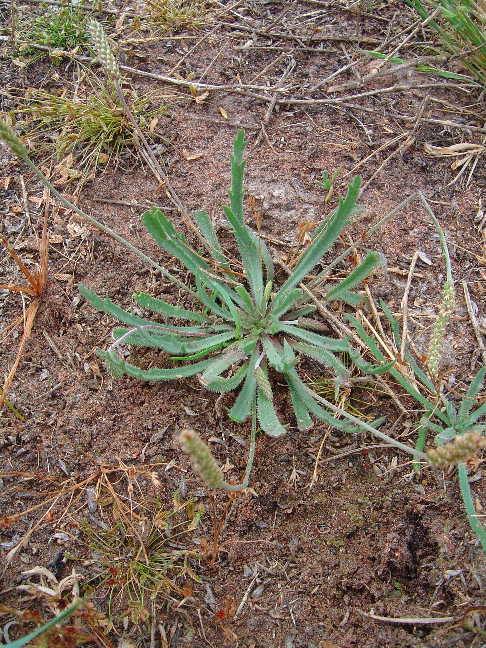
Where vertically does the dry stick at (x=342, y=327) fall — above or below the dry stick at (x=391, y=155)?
below

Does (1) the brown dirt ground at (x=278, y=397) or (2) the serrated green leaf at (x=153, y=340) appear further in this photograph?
(2) the serrated green leaf at (x=153, y=340)

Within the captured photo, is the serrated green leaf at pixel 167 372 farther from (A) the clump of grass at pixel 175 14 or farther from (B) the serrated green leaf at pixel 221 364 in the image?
(A) the clump of grass at pixel 175 14

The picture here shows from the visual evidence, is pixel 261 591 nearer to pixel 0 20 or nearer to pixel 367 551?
pixel 367 551

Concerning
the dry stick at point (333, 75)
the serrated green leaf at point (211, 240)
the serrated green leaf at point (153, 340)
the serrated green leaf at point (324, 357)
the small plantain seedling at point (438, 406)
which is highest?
the dry stick at point (333, 75)

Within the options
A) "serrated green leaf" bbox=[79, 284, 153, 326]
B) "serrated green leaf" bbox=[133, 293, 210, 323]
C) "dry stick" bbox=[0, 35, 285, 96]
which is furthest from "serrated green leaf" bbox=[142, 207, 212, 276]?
"dry stick" bbox=[0, 35, 285, 96]

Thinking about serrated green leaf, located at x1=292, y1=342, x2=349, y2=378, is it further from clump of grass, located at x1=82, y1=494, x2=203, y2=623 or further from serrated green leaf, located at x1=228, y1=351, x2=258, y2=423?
clump of grass, located at x1=82, y1=494, x2=203, y2=623

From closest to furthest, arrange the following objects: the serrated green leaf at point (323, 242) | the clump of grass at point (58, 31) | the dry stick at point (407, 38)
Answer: the serrated green leaf at point (323, 242), the dry stick at point (407, 38), the clump of grass at point (58, 31)

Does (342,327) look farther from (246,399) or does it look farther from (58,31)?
(58,31)

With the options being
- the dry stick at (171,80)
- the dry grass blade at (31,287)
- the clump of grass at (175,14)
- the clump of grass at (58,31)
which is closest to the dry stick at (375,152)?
the dry stick at (171,80)
